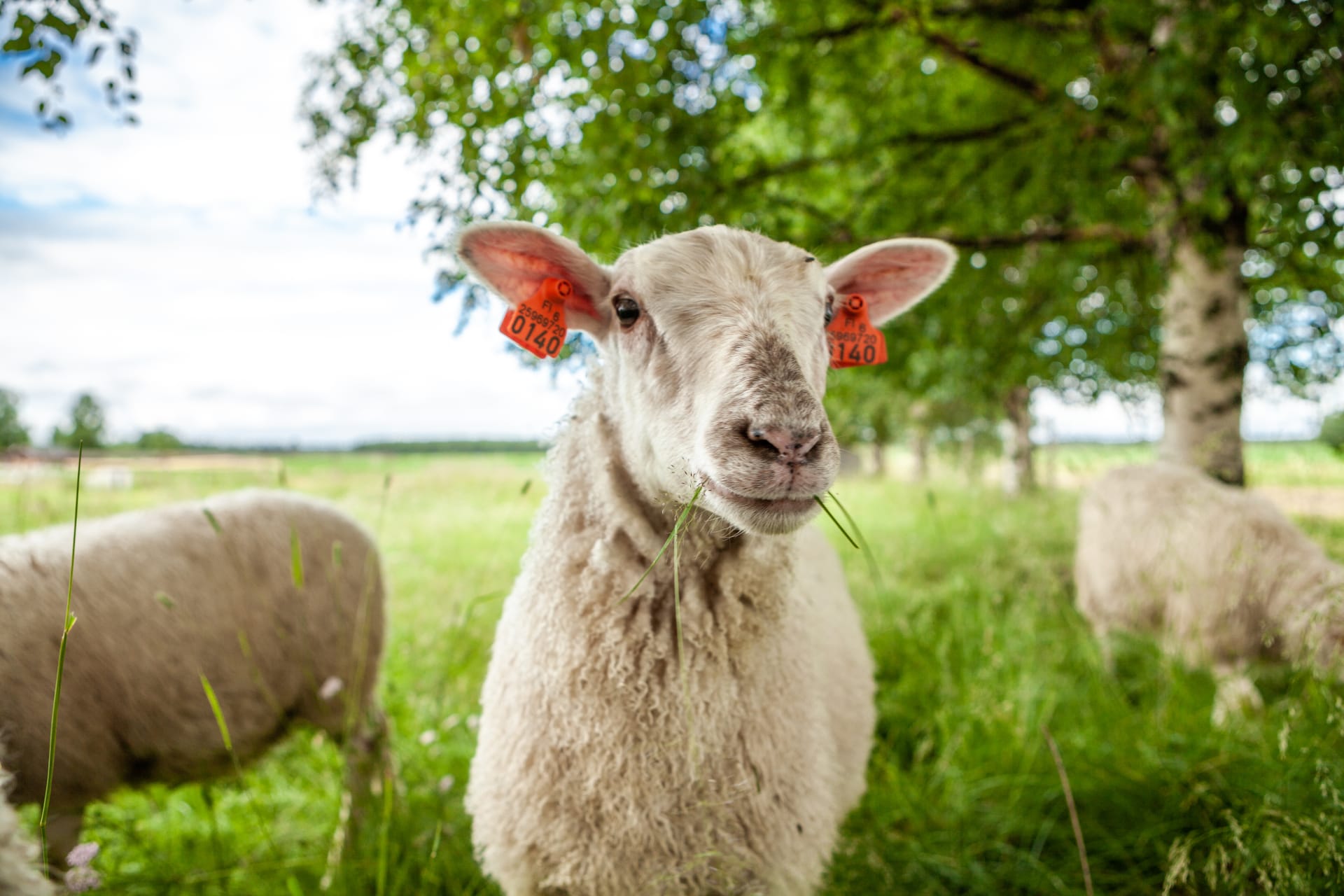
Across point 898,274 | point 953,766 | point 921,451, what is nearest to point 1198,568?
point 953,766

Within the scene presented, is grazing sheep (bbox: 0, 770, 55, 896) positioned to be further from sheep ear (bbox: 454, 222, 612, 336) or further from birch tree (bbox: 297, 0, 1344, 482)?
birch tree (bbox: 297, 0, 1344, 482)

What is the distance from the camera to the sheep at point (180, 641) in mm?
2689

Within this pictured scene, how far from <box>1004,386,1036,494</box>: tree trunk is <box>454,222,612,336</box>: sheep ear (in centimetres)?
903

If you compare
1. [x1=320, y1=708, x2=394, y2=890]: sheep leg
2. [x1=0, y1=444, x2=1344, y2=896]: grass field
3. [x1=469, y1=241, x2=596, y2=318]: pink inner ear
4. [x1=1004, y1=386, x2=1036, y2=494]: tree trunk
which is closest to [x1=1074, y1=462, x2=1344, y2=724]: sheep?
[x1=0, y1=444, x2=1344, y2=896]: grass field

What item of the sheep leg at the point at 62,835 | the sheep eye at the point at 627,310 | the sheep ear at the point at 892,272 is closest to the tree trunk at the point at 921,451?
the sheep ear at the point at 892,272

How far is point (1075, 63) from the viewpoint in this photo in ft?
21.3

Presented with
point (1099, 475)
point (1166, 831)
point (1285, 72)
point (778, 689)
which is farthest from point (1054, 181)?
point (778, 689)

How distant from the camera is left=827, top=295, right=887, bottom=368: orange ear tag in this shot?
96.2 inches

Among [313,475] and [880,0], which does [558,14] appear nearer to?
[880,0]

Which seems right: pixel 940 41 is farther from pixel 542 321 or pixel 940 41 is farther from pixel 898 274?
pixel 542 321

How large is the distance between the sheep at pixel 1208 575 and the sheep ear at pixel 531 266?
345 centimetres

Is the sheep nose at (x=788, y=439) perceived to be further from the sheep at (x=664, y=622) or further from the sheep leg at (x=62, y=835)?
the sheep leg at (x=62, y=835)

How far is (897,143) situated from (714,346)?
470cm

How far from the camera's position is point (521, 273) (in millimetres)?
2221
